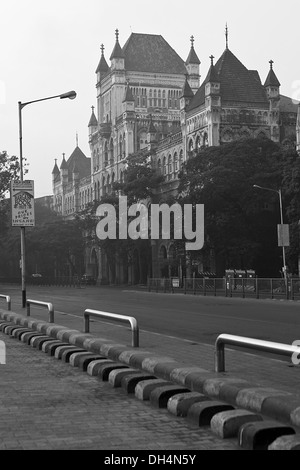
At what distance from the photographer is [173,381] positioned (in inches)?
366

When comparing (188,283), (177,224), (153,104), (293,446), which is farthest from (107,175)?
(293,446)

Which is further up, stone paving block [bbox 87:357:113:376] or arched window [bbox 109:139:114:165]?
arched window [bbox 109:139:114:165]

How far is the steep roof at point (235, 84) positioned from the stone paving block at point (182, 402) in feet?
208

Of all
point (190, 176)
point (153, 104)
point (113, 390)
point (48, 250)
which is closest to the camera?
point (113, 390)

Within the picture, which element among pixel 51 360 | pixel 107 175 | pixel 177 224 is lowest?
pixel 51 360

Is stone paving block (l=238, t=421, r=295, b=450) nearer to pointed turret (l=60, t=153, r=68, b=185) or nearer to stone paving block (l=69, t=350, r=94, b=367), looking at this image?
stone paving block (l=69, t=350, r=94, b=367)

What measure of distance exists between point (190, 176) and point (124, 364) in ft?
153

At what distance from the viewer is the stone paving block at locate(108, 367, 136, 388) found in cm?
969

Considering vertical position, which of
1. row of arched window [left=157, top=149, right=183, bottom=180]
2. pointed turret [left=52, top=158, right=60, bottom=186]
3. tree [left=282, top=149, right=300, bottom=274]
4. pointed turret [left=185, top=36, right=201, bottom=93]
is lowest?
tree [left=282, top=149, right=300, bottom=274]

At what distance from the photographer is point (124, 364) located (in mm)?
11117

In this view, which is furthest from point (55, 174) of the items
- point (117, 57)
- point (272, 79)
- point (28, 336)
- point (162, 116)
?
point (28, 336)

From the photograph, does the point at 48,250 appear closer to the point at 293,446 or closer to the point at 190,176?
the point at 190,176

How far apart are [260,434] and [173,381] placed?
3.29m

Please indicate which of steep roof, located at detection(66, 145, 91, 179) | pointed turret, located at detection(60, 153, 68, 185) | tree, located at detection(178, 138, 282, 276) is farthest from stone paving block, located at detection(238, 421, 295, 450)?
pointed turret, located at detection(60, 153, 68, 185)
